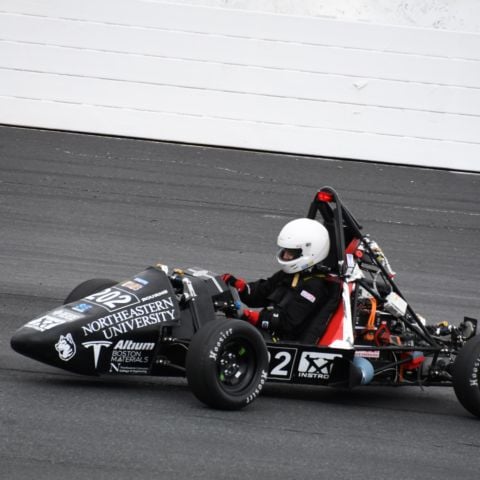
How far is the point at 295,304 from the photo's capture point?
22.4ft

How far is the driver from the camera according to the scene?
6.82m

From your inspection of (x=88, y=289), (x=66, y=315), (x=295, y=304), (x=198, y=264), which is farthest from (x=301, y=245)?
(x=198, y=264)

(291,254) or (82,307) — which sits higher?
(291,254)

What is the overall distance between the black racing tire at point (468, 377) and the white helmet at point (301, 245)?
3.60 ft

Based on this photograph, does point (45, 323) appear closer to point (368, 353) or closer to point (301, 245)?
point (301, 245)

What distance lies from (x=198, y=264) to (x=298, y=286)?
4.01m

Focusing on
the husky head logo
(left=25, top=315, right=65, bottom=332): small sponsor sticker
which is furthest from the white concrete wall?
the husky head logo

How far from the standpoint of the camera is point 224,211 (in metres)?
13.0

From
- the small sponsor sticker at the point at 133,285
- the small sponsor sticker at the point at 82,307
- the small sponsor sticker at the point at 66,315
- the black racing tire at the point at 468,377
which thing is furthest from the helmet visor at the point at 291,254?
the small sponsor sticker at the point at 66,315

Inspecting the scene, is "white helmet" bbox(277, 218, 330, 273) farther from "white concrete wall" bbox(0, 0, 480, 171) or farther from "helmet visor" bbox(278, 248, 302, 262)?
"white concrete wall" bbox(0, 0, 480, 171)

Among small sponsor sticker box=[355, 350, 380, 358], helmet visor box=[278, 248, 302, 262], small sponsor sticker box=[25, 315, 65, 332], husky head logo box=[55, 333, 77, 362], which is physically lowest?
husky head logo box=[55, 333, 77, 362]

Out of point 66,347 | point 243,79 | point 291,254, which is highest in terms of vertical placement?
point 243,79

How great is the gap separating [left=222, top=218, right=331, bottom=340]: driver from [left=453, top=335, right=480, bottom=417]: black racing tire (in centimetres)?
93

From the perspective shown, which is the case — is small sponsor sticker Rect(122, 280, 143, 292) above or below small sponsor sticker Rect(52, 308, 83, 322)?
above
